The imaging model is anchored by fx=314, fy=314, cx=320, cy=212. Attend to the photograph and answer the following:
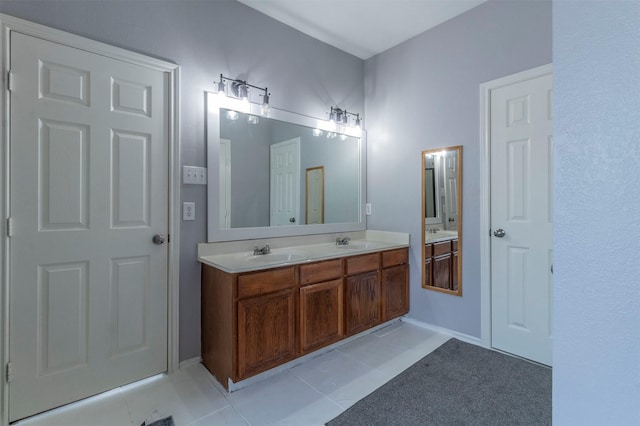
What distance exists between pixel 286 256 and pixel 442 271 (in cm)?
146

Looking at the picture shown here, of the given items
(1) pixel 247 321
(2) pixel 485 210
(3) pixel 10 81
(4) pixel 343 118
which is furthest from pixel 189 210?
(2) pixel 485 210

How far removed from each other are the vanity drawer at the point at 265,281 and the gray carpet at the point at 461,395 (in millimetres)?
828

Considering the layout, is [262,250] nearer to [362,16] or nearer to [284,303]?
[284,303]

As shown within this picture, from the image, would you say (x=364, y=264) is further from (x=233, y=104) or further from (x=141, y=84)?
(x=141, y=84)

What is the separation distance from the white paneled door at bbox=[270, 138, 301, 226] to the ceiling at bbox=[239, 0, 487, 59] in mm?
1024

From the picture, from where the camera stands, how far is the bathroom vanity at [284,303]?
1.95 m

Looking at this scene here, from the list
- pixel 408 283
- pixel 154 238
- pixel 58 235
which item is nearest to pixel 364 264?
pixel 408 283

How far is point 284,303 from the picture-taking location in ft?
7.03

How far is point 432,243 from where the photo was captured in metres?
2.92

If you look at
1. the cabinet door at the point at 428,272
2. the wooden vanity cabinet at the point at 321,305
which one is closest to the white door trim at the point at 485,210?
the cabinet door at the point at 428,272

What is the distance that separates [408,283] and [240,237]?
1.69 metres

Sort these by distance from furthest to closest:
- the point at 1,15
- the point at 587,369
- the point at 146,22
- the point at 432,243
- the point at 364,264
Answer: the point at 432,243 < the point at 364,264 < the point at 146,22 < the point at 1,15 < the point at 587,369

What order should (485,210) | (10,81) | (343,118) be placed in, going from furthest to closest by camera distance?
(343,118) < (485,210) < (10,81)

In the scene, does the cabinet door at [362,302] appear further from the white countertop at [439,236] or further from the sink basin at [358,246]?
the white countertop at [439,236]
